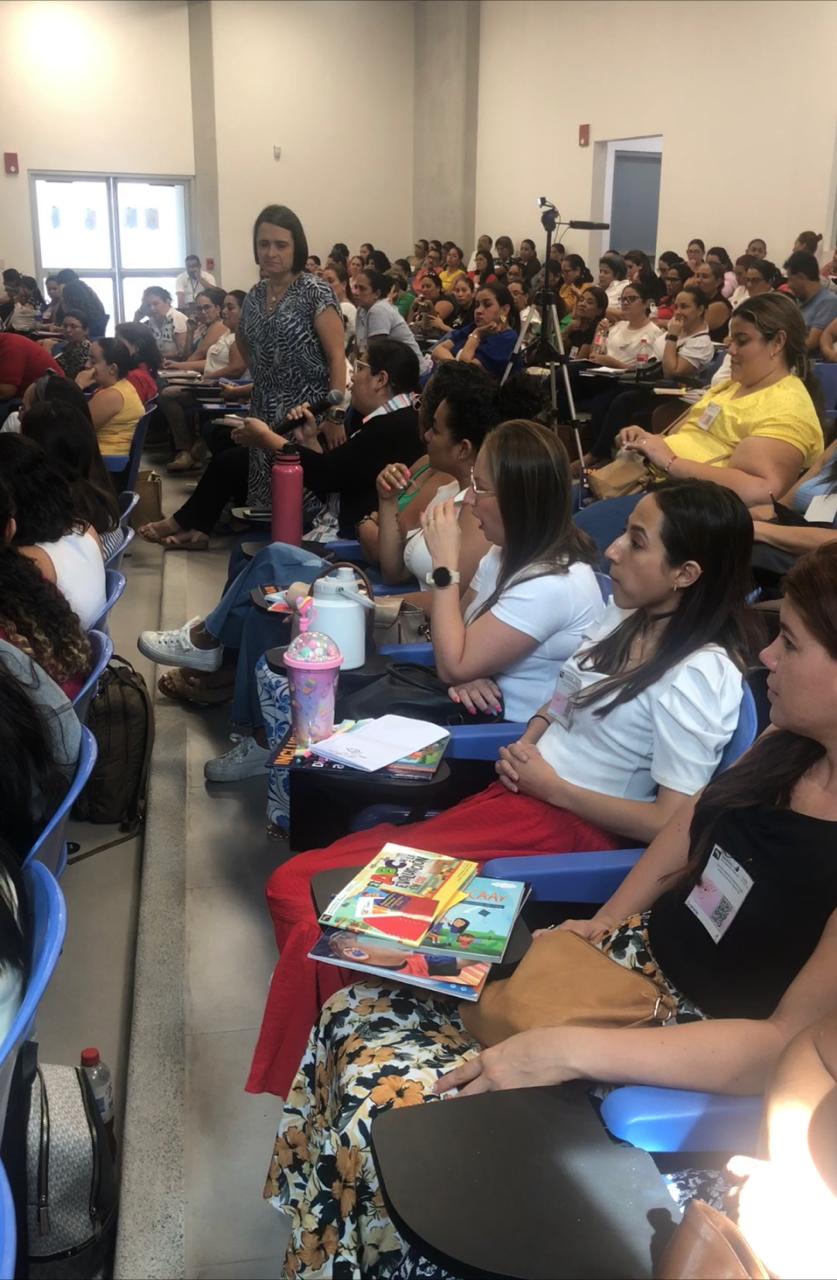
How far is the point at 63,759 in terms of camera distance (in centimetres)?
152

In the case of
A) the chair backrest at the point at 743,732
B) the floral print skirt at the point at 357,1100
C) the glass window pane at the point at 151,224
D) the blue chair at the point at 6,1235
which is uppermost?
the glass window pane at the point at 151,224

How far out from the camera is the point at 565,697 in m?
1.78

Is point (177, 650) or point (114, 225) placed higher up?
point (114, 225)

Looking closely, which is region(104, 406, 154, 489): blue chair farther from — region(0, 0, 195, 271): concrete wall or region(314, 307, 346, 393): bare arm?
region(0, 0, 195, 271): concrete wall

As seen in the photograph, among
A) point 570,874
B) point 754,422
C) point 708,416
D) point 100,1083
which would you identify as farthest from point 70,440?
point 570,874

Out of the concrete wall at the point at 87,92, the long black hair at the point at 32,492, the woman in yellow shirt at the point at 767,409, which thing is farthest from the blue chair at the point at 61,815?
the concrete wall at the point at 87,92

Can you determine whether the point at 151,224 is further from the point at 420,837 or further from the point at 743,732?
the point at 743,732

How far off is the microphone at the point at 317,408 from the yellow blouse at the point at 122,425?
153cm

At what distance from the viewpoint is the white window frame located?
43.0 feet

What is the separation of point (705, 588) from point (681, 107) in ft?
30.6

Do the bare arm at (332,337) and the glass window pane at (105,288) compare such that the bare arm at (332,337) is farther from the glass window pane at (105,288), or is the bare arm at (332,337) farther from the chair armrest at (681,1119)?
the glass window pane at (105,288)

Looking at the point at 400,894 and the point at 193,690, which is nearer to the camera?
the point at 400,894

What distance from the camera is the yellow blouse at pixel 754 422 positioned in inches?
118

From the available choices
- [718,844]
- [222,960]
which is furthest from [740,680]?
[222,960]
